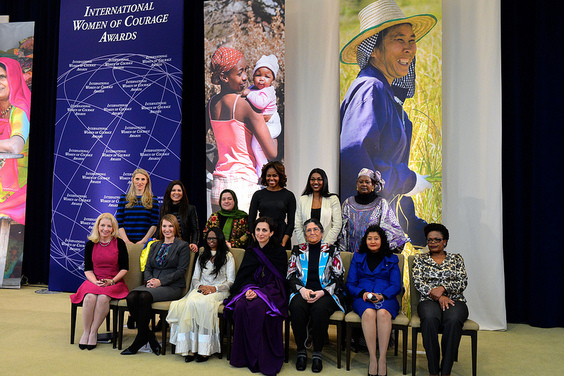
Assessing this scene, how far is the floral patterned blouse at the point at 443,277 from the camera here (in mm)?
3723

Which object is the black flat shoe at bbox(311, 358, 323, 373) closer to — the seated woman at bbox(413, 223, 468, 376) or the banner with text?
the seated woman at bbox(413, 223, 468, 376)

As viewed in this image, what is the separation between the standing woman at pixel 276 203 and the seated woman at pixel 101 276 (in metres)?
1.19

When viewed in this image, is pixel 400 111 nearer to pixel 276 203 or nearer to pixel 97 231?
pixel 276 203

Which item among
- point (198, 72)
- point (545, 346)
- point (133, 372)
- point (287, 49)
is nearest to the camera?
point (133, 372)

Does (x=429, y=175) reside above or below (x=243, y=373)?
above

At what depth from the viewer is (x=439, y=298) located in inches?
144

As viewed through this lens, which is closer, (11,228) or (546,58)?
(546,58)

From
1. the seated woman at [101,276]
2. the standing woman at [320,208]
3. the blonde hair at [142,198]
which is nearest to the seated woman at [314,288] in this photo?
the standing woman at [320,208]

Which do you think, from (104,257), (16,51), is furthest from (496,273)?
(16,51)

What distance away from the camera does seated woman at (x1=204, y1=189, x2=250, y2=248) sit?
4.60 metres

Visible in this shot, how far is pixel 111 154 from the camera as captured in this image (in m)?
6.12

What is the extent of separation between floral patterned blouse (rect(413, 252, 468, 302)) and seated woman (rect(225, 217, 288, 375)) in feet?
3.43

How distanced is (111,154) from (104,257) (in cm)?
219

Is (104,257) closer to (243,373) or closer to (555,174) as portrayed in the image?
(243,373)
